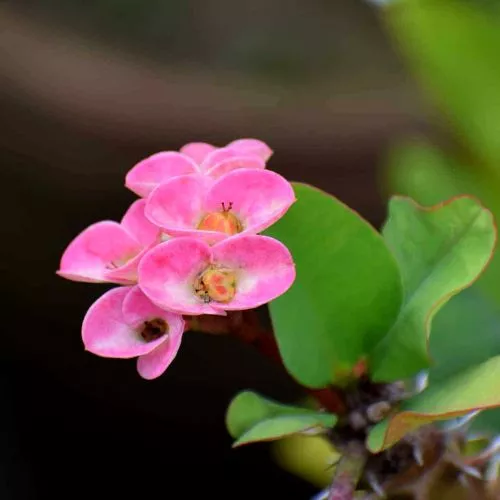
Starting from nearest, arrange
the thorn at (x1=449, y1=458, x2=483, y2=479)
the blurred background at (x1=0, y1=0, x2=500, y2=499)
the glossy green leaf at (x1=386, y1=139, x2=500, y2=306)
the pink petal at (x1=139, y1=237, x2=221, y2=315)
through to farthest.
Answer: the pink petal at (x1=139, y1=237, x2=221, y2=315) < the thorn at (x1=449, y1=458, x2=483, y2=479) < the glossy green leaf at (x1=386, y1=139, x2=500, y2=306) < the blurred background at (x1=0, y1=0, x2=500, y2=499)

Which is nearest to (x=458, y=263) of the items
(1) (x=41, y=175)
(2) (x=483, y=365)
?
(2) (x=483, y=365)

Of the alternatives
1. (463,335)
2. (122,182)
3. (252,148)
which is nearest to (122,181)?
(122,182)

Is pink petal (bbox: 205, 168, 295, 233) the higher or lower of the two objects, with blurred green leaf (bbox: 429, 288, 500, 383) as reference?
higher

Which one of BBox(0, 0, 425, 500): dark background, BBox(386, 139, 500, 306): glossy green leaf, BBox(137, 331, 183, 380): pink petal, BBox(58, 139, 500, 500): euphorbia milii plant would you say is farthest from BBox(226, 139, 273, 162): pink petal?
BBox(0, 0, 425, 500): dark background

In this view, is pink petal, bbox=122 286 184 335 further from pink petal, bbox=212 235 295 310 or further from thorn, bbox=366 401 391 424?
thorn, bbox=366 401 391 424

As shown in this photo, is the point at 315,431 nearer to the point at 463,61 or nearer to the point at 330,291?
the point at 330,291

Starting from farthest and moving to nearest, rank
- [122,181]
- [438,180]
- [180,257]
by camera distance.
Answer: [122,181]
[438,180]
[180,257]

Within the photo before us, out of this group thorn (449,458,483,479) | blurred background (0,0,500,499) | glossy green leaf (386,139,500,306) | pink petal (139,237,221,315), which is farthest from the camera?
blurred background (0,0,500,499)

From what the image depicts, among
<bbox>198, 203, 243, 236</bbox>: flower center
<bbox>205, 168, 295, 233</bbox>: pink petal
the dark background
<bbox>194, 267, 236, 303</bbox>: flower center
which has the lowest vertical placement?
the dark background
